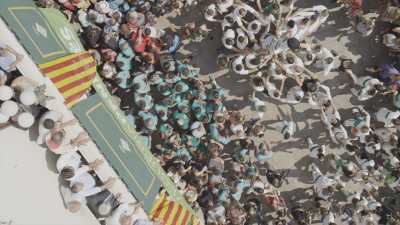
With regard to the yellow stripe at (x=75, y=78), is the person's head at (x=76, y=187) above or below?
below

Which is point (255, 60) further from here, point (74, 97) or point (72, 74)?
point (74, 97)

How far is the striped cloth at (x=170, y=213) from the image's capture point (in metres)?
9.60

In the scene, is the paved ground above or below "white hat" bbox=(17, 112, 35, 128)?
below

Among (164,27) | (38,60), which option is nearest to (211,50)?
(164,27)

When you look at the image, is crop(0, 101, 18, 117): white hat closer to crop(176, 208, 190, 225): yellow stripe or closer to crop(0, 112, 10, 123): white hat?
crop(0, 112, 10, 123): white hat

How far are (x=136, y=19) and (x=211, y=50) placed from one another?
2.36 meters

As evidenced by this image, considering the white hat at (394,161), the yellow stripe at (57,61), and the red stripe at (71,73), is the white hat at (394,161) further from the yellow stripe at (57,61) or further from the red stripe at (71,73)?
the yellow stripe at (57,61)

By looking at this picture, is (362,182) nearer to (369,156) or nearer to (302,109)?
(369,156)

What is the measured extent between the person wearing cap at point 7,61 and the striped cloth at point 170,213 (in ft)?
13.0

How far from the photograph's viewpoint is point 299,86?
11523 millimetres

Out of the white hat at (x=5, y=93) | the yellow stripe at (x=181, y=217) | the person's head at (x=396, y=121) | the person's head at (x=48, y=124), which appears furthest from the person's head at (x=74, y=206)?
the person's head at (x=396, y=121)

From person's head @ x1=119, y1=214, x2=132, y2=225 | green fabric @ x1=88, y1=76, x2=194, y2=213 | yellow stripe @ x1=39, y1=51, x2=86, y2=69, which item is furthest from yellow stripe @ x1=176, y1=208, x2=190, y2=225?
yellow stripe @ x1=39, y1=51, x2=86, y2=69

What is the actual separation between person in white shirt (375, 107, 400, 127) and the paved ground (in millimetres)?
540

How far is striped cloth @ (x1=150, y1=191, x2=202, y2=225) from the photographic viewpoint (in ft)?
31.5
